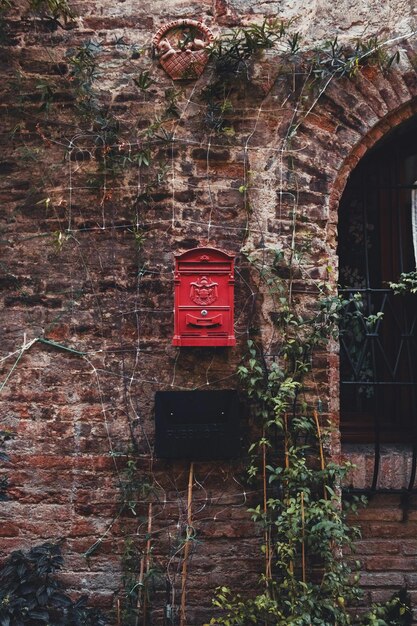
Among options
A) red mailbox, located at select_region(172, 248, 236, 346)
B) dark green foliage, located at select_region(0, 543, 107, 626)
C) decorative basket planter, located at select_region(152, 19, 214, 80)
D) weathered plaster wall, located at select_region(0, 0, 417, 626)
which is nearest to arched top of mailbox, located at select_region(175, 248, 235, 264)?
red mailbox, located at select_region(172, 248, 236, 346)

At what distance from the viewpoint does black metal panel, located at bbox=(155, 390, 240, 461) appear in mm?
3928

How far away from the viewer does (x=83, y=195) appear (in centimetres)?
414

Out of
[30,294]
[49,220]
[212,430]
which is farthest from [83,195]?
[212,430]

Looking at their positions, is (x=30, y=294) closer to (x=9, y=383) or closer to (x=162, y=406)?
(x=9, y=383)

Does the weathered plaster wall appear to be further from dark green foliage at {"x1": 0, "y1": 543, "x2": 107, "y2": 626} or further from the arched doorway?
the arched doorway

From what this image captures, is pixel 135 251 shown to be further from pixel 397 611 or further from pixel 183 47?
pixel 397 611

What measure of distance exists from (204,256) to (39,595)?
2.07 metres

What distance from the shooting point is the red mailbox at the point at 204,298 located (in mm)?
3830

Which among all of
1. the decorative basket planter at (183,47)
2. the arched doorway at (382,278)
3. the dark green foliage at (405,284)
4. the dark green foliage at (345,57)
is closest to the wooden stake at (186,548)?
the arched doorway at (382,278)

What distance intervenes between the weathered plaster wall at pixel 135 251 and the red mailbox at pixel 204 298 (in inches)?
8.5

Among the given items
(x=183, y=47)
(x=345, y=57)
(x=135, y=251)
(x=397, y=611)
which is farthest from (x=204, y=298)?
(x=397, y=611)

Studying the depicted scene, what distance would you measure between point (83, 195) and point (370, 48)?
192 centimetres

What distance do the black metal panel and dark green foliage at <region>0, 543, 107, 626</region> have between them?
33.9 inches

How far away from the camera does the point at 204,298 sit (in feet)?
12.6
